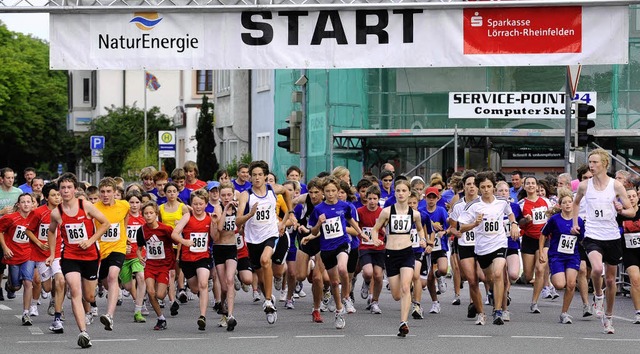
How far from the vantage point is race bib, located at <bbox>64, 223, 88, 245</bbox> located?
14.5m

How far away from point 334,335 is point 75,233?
293 centimetres

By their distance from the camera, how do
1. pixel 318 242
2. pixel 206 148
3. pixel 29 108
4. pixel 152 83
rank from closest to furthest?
pixel 318 242 → pixel 206 148 → pixel 152 83 → pixel 29 108

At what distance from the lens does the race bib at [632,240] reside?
1644 cm

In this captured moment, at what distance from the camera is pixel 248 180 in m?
19.0

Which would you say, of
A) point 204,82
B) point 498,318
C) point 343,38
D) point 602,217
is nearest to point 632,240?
point 602,217

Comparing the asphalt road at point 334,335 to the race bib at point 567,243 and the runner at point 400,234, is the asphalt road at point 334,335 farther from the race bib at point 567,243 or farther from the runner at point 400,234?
the race bib at point 567,243

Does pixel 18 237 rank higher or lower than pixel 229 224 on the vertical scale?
lower

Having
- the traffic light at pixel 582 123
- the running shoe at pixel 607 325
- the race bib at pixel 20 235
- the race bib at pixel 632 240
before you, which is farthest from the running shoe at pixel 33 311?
the traffic light at pixel 582 123

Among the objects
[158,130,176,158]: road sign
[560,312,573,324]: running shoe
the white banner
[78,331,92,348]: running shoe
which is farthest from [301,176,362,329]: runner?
[158,130,176,158]: road sign

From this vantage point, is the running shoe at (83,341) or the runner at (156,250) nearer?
the running shoe at (83,341)

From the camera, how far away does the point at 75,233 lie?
47.8ft

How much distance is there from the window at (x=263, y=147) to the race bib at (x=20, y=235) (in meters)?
31.2

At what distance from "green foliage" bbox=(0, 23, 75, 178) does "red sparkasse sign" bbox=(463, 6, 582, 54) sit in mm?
58248

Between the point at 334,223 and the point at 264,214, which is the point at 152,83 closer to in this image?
the point at 264,214
